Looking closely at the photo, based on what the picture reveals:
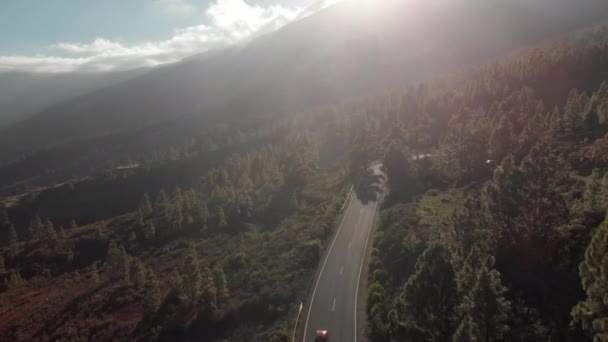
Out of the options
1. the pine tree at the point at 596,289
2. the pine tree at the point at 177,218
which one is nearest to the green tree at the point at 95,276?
the pine tree at the point at 177,218

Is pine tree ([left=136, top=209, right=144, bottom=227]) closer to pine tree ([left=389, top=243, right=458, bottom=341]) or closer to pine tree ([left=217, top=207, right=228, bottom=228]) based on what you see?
pine tree ([left=217, top=207, right=228, bottom=228])

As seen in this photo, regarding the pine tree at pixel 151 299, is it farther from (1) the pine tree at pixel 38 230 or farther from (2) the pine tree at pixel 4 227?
(2) the pine tree at pixel 4 227

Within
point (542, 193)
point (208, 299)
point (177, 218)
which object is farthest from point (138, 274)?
point (542, 193)

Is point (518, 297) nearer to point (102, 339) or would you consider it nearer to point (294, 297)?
point (294, 297)

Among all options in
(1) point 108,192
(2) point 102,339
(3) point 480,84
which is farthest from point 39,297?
(3) point 480,84

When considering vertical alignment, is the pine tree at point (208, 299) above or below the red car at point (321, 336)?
above

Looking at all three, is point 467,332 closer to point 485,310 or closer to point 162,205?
point 485,310
